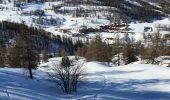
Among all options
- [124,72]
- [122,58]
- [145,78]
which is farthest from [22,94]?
[122,58]

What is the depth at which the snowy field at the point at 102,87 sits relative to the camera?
164 feet

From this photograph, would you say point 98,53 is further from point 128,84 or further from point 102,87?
point 102,87

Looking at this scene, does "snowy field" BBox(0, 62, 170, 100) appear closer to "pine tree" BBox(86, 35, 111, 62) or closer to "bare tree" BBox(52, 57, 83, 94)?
"bare tree" BBox(52, 57, 83, 94)

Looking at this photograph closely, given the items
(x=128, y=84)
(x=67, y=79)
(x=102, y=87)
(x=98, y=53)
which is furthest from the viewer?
(x=98, y=53)

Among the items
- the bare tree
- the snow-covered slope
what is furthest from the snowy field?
the bare tree

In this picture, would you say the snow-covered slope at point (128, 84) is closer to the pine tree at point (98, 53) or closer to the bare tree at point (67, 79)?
the bare tree at point (67, 79)

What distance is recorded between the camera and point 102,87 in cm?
6072

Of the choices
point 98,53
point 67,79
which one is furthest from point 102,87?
point 98,53

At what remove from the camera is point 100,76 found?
7262cm

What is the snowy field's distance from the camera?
1962 inches

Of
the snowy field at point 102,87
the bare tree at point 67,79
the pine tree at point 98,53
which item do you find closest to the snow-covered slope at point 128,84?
the snowy field at point 102,87

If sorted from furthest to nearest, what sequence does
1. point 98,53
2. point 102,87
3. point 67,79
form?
point 98,53
point 102,87
point 67,79

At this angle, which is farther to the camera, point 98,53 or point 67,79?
point 98,53

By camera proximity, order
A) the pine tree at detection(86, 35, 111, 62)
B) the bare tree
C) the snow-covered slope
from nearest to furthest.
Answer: the snow-covered slope, the bare tree, the pine tree at detection(86, 35, 111, 62)
